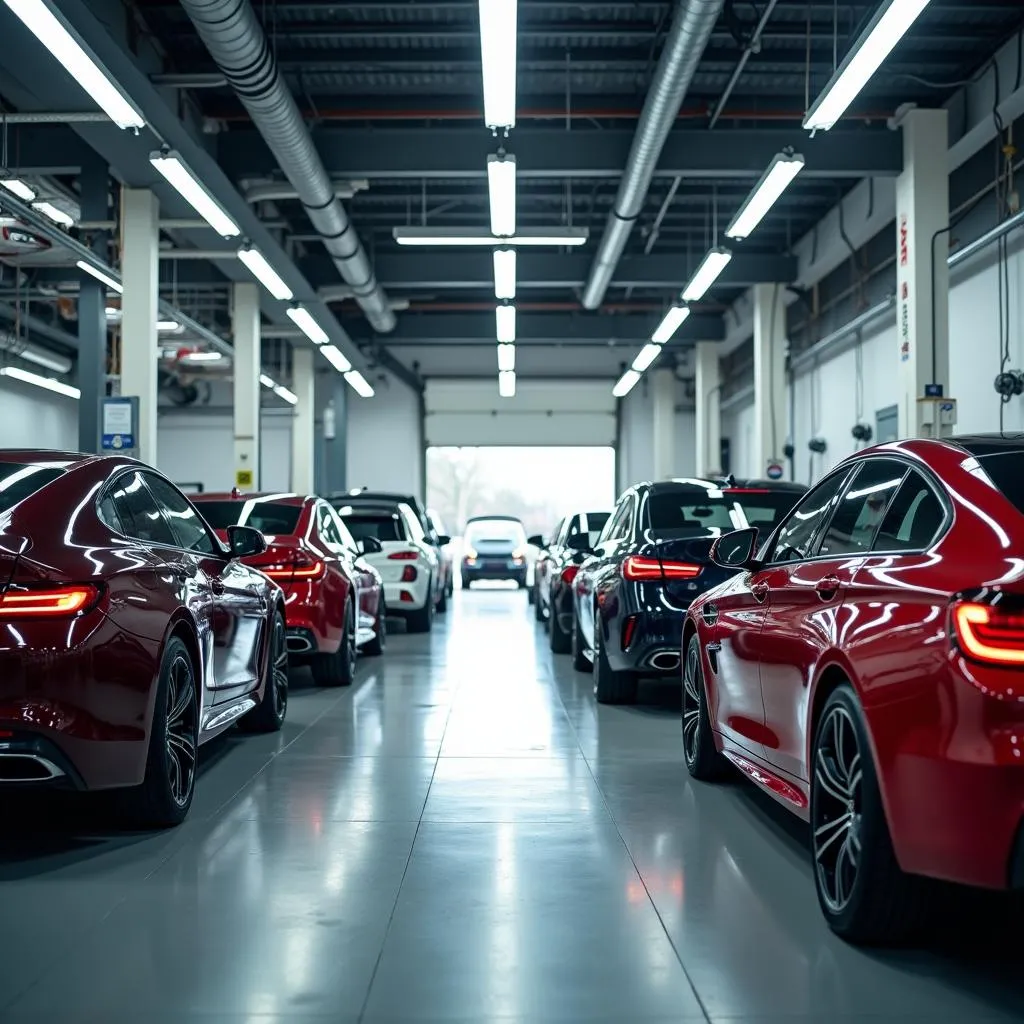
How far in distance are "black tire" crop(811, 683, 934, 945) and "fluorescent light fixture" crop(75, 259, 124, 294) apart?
11.7m

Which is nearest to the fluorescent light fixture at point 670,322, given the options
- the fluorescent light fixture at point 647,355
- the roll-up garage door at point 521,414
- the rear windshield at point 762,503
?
the fluorescent light fixture at point 647,355

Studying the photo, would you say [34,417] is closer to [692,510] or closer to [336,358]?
[336,358]

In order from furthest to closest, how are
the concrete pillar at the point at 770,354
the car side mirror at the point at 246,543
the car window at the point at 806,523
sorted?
the concrete pillar at the point at 770,354, the car side mirror at the point at 246,543, the car window at the point at 806,523

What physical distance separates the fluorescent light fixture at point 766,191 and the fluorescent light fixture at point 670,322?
4761mm

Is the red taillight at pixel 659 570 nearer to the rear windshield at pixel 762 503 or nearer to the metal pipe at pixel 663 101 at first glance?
the rear windshield at pixel 762 503

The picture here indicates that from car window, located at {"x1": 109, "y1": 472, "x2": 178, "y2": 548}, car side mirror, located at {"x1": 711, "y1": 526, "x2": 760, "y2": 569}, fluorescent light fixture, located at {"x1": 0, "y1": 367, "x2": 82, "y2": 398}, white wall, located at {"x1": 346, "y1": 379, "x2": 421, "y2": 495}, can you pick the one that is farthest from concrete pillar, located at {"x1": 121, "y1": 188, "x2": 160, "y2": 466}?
white wall, located at {"x1": 346, "y1": 379, "x2": 421, "y2": 495}

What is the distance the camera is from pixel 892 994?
3.10 m

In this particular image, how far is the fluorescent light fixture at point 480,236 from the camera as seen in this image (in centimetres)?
1399

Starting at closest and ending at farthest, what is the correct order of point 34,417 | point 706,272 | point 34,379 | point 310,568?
point 310,568 < point 706,272 < point 34,379 < point 34,417

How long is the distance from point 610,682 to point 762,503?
5.04 feet

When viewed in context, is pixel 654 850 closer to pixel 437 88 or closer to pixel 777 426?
pixel 437 88

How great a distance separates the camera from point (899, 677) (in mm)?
3064

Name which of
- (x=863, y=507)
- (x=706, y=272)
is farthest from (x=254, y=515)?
(x=706, y=272)

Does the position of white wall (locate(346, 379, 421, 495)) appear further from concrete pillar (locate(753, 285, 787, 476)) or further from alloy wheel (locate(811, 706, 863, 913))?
alloy wheel (locate(811, 706, 863, 913))
